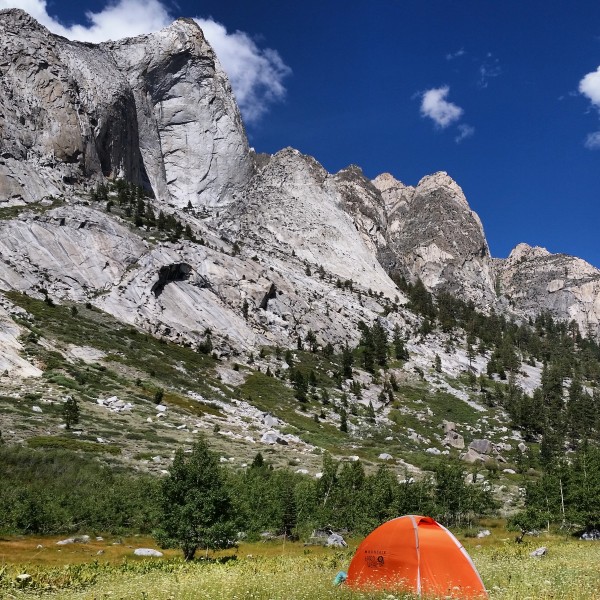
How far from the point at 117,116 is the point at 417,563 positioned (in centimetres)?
16025

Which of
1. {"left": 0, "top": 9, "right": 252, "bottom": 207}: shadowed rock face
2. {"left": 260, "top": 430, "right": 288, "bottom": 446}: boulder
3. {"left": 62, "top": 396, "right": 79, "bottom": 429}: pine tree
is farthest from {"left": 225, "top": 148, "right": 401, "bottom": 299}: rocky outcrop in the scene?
{"left": 62, "top": 396, "right": 79, "bottom": 429}: pine tree

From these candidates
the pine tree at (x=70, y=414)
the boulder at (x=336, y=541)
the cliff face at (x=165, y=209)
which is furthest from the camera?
the cliff face at (x=165, y=209)

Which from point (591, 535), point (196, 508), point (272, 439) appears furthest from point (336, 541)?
point (272, 439)

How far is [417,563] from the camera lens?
607 inches

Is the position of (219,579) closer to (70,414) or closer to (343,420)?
(70,414)

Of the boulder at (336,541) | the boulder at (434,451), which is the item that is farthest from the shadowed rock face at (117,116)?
the boulder at (336,541)

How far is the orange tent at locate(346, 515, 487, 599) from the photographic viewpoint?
14.9 meters

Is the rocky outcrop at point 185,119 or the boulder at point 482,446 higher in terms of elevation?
the rocky outcrop at point 185,119

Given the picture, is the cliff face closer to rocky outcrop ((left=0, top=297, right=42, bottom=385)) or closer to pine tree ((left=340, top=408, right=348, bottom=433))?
rocky outcrop ((left=0, top=297, right=42, bottom=385))

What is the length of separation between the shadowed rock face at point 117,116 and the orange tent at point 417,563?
11856 centimetres

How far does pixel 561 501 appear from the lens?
149 feet

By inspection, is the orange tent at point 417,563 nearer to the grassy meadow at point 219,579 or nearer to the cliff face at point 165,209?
the grassy meadow at point 219,579

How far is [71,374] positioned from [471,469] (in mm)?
53994

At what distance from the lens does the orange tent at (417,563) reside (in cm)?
1487
